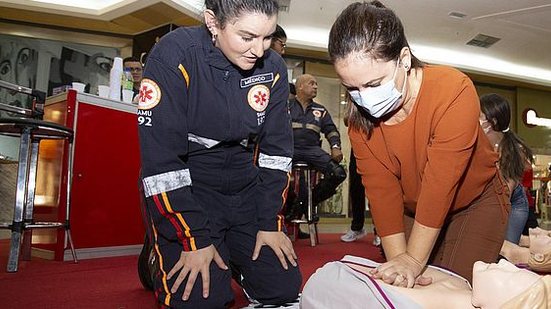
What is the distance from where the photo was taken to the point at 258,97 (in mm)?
1501

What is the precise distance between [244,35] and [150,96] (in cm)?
30

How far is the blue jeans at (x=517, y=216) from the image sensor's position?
2896 mm

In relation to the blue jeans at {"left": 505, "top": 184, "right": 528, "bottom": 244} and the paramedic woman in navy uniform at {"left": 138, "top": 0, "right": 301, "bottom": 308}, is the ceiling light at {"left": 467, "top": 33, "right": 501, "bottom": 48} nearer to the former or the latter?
the blue jeans at {"left": 505, "top": 184, "right": 528, "bottom": 244}

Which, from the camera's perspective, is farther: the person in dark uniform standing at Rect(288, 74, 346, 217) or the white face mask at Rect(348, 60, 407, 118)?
the person in dark uniform standing at Rect(288, 74, 346, 217)

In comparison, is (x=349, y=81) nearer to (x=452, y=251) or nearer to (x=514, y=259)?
(x=452, y=251)

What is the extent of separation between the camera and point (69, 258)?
277 centimetres

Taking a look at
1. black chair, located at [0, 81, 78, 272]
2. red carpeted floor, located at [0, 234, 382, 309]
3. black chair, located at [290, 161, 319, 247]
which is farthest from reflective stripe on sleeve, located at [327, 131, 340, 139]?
black chair, located at [0, 81, 78, 272]

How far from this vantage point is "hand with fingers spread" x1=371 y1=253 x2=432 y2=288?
2.91 ft

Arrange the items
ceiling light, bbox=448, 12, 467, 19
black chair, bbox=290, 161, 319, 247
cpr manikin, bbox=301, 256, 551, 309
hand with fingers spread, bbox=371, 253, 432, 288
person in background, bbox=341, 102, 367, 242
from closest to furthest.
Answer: cpr manikin, bbox=301, 256, 551, 309 → hand with fingers spread, bbox=371, 253, 432, 288 → black chair, bbox=290, 161, 319, 247 → person in background, bbox=341, 102, 367, 242 → ceiling light, bbox=448, 12, 467, 19

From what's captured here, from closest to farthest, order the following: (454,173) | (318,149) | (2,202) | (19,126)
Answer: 1. (454,173)
2. (19,126)
3. (318,149)
4. (2,202)

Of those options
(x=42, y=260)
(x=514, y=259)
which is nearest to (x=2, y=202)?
(x=42, y=260)

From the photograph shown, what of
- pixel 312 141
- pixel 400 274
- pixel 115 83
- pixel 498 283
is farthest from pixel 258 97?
pixel 312 141

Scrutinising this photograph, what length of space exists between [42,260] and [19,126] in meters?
0.87

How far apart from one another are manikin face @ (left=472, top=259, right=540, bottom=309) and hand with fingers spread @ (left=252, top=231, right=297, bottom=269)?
2.88ft
